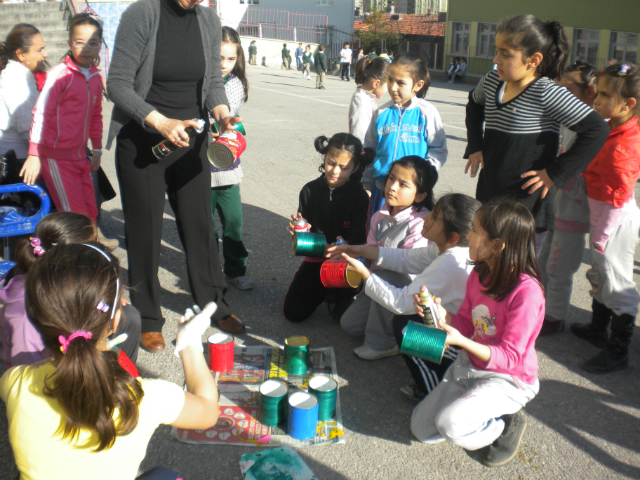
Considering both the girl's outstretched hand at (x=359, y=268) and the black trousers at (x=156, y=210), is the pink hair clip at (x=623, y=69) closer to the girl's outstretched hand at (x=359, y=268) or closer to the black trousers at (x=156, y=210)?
the girl's outstretched hand at (x=359, y=268)

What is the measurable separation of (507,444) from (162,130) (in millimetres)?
2226

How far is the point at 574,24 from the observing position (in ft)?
74.0

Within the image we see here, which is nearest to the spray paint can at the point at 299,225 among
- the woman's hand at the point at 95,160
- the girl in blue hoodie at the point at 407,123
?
the girl in blue hoodie at the point at 407,123

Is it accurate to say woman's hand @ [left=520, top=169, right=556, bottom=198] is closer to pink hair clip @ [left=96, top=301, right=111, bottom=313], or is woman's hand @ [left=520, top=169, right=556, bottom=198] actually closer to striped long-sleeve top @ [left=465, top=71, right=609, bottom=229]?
striped long-sleeve top @ [left=465, top=71, right=609, bottom=229]

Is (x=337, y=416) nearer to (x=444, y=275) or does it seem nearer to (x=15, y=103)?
(x=444, y=275)

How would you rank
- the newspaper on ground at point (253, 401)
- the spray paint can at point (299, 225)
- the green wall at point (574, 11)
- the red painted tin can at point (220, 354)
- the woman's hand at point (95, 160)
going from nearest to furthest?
the newspaper on ground at point (253, 401), the red painted tin can at point (220, 354), the spray paint can at point (299, 225), the woman's hand at point (95, 160), the green wall at point (574, 11)

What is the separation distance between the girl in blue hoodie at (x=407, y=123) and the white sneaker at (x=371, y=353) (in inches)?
44.2

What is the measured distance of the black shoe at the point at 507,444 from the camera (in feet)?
7.86

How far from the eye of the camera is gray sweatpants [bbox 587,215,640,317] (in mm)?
3094

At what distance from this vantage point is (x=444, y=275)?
9.02 ft

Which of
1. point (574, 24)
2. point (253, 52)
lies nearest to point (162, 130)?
point (574, 24)

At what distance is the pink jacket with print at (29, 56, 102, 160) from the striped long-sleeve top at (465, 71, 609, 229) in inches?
113

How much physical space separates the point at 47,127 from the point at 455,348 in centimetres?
315

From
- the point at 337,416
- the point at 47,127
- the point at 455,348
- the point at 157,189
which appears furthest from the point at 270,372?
the point at 47,127
